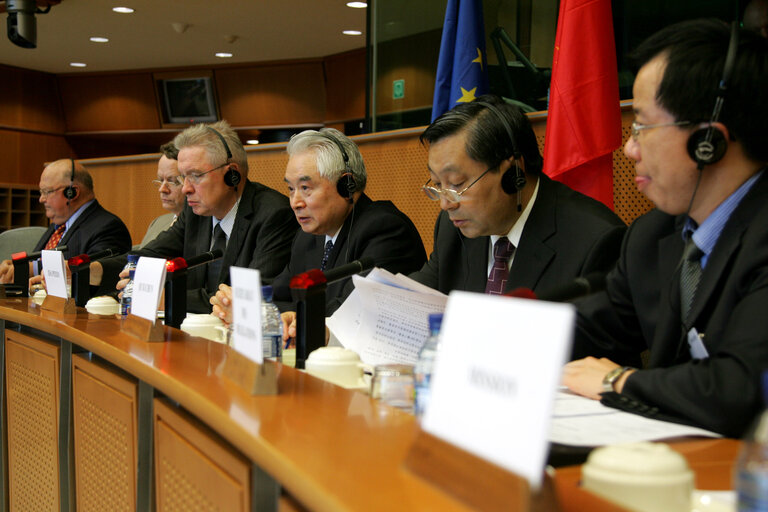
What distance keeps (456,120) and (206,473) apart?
123 cm

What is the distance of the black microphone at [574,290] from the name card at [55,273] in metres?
1.75

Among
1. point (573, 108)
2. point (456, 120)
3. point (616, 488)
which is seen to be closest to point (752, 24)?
point (573, 108)

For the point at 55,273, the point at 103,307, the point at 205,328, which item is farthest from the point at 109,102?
the point at 205,328

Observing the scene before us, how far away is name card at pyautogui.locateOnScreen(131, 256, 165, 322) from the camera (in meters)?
1.71

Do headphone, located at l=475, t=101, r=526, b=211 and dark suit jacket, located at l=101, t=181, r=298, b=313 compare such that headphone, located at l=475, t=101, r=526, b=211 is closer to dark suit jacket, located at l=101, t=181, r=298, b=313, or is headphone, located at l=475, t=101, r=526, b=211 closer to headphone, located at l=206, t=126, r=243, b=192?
dark suit jacket, located at l=101, t=181, r=298, b=313

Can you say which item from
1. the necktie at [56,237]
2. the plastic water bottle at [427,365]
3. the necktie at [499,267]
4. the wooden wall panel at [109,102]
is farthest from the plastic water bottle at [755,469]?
the wooden wall panel at [109,102]

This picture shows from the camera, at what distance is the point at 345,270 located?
166 centimetres

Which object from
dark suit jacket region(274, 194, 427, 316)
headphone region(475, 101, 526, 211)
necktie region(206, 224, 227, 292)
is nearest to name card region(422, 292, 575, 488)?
headphone region(475, 101, 526, 211)

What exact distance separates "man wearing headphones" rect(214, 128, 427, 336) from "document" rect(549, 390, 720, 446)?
141 cm

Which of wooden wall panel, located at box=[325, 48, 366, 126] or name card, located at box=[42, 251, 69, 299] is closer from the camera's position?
name card, located at box=[42, 251, 69, 299]

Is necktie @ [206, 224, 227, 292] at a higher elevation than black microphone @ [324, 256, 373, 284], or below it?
below

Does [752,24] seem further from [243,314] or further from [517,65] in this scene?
[243,314]

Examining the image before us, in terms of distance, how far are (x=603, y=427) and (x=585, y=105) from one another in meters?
1.72

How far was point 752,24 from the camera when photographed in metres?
2.77
